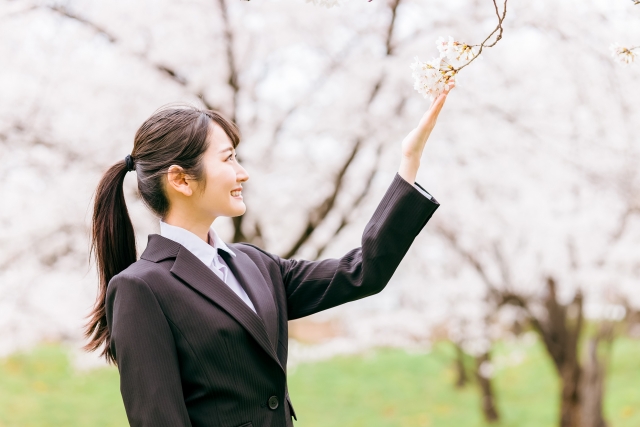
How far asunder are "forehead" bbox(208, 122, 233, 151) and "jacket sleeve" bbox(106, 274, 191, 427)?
377mm

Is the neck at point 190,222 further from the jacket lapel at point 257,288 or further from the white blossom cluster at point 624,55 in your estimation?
the white blossom cluster at point 624,55

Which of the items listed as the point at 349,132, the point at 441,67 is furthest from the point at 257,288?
the point at 349,132

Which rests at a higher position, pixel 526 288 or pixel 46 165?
pixel 46 165

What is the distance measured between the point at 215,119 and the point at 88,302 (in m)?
4.90

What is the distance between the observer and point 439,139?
5.12 metres

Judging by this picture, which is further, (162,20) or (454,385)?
(454,385)

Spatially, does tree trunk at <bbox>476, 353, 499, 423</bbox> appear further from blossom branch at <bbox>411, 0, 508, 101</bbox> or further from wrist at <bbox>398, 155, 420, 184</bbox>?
blossom branch at <bbox>411, 0, 508, 101</bbox>

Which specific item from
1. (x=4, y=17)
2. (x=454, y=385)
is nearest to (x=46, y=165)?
(x=4, y=17)

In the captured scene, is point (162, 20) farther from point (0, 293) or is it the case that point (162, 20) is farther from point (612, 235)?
point (612, 235)

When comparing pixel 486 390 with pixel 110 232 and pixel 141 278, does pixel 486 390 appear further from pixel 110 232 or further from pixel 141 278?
pixel 141 278

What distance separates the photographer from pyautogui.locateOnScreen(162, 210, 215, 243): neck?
157cm

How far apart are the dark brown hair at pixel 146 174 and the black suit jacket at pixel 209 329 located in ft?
0.41

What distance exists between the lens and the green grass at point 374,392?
391 inches

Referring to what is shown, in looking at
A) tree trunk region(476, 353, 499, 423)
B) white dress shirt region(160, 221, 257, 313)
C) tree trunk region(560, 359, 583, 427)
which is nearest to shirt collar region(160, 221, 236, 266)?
white dress shirt region(160, 221, 257, 313)
